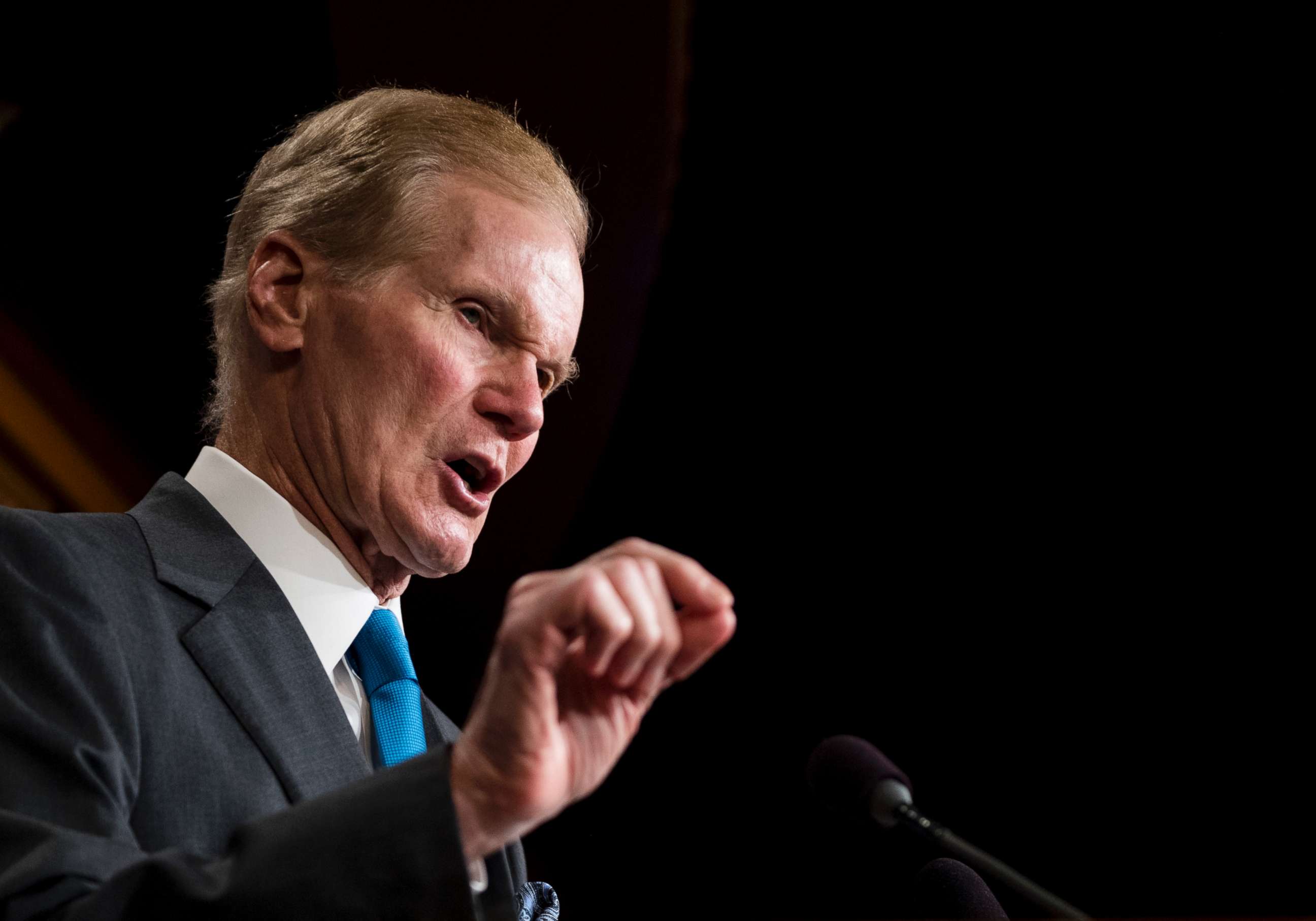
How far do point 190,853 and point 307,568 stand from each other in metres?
0.49

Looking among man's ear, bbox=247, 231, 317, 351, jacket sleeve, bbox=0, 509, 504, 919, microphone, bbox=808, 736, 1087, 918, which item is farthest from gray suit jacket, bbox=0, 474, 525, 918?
microphone, bbox=808, 736, 1087, 918

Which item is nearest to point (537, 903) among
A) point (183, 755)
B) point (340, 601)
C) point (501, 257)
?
point (340, 601)

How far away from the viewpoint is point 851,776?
1230 mm

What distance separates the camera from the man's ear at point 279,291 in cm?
138

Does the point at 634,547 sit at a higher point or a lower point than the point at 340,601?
higher

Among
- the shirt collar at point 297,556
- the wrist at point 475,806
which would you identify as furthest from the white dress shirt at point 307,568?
the wrist at point 475,806

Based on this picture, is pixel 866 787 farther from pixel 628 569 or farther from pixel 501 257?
pixel 501 257

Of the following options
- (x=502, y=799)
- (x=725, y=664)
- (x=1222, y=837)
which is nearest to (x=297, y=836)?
(x=502, y=799)

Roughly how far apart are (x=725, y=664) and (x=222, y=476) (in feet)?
5.44

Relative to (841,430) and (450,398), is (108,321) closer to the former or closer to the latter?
(450,398)

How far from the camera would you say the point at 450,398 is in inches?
51.5

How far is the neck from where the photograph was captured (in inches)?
51.2

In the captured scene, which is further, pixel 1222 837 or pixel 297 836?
pixel 1222 837

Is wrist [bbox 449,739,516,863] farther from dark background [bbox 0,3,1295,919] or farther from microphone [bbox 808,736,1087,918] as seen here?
dark background [bbox 0,3,1295,919]
